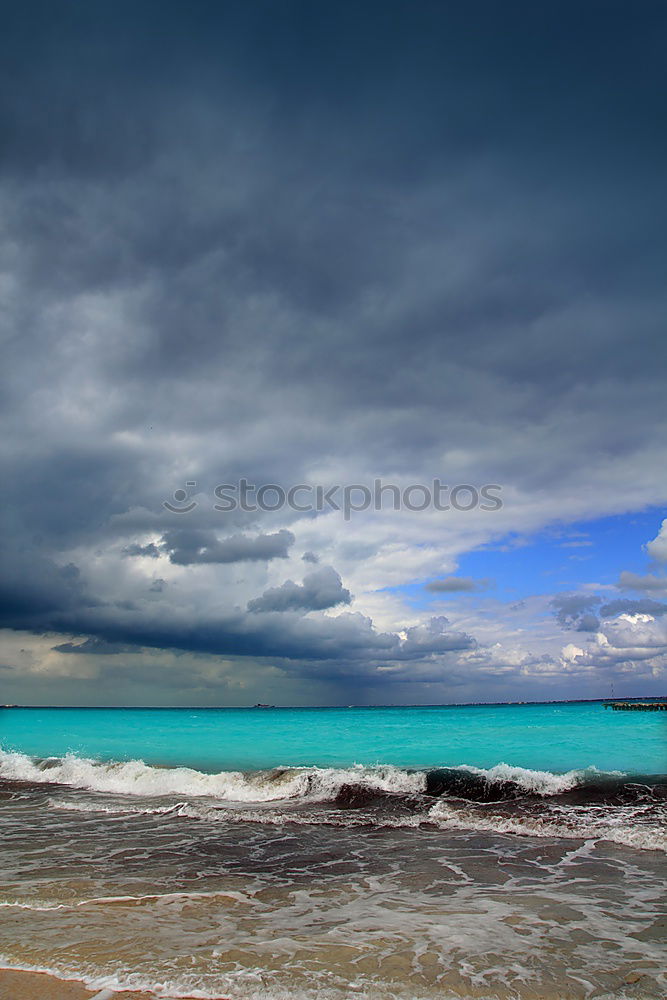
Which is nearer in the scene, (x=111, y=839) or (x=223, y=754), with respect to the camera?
(x=111, y=839)

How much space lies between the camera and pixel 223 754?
38.5 metres

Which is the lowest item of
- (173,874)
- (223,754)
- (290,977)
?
(223,754)

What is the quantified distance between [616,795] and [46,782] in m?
25.3

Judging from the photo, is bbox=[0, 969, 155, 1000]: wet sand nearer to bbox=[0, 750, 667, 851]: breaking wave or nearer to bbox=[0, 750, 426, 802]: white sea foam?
bbox=[0, 750, 667, 851]: breaking wave

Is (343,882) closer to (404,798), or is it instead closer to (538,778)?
(404,798)

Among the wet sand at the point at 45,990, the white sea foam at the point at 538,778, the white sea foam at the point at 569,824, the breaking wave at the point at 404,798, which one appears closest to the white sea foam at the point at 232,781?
the breaking wave at the point at 404,798

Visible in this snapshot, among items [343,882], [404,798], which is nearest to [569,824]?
[404,798]

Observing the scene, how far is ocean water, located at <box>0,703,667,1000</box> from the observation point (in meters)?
7.98

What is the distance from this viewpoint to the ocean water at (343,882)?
798 centimetres

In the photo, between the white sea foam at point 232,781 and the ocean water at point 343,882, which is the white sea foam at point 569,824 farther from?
the white sea foam at point 232,781

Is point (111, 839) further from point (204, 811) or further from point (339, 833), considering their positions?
point (339, 833)

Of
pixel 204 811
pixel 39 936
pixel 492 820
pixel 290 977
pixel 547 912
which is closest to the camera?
pixel 290 977

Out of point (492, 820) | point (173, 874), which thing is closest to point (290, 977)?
point (173, 874)

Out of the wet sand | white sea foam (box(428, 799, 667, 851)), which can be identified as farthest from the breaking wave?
the wet sand
